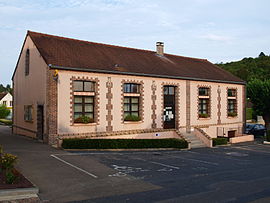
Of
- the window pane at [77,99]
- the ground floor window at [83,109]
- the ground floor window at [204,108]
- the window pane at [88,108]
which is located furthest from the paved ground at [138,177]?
the ground floor window at [204,108]

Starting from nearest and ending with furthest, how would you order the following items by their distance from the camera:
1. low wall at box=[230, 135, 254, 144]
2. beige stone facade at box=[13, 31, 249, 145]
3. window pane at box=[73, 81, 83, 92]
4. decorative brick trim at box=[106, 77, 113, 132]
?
beige stone facade at box=[13, 31, 249, 145] < window pane at box=[73, 81, 83, 92] < decorative brick trim at box=[106, 77, 113, 132] < low wall at box=[230, 135, 254, 144]

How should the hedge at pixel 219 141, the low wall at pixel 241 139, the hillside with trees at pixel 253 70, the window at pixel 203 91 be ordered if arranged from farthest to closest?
the hillside with trees at pixel 253 70 → the window at pixel 203 91 → the low wall at pixel 241 139 → the hedge at pixel 219 141

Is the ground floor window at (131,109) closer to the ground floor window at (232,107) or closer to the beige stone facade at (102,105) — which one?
the beige stone facade at (102,105)

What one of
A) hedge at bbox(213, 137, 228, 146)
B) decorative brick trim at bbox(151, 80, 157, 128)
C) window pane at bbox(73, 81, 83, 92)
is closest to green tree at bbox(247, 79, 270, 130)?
hedge at bbox(213, 137, 228, 146)

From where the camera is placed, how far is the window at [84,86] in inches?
730

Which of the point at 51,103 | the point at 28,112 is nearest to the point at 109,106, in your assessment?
the point at 51,103

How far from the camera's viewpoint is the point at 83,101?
18.9m

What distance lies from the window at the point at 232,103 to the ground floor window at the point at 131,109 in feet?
39.2

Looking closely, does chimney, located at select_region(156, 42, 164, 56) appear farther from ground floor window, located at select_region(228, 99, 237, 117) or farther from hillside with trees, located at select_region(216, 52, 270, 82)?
hillside with trees, located at select_region(216, 52, 270, 82)

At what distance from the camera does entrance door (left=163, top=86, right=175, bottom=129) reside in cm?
2341

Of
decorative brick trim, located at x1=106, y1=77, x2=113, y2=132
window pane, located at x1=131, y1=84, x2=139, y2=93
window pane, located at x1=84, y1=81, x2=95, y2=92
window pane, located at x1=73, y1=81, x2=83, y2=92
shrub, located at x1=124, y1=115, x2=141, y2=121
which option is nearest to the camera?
window pane, located at x1=73, y1=81, x2=83, y2=92

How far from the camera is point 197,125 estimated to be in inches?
998

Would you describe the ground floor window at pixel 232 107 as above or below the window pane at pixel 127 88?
below

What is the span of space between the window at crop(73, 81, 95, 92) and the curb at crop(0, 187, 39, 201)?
10.8 meters
